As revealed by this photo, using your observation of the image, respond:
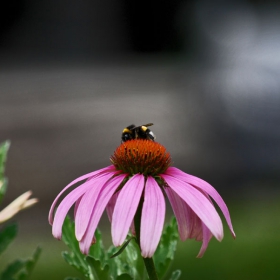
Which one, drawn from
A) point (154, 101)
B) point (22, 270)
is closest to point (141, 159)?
point (22, 270)

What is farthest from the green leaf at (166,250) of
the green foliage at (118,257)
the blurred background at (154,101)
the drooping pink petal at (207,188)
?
the blurred background at (154,101)

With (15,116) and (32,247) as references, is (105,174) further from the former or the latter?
(15,116)

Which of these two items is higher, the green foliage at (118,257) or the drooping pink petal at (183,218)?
the drooping pink petal at (183,218)

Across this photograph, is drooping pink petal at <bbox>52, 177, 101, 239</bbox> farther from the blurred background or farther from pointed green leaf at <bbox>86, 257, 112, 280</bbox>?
the blurred background

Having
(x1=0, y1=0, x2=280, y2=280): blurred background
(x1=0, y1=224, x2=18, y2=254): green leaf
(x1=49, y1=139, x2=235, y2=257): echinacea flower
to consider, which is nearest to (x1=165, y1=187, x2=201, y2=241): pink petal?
(x1=49, y1=139, x2=235, y2=257): echinacea flower

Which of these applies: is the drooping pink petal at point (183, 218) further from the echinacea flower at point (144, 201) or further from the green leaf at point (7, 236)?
the green leaf at point (7, 236)

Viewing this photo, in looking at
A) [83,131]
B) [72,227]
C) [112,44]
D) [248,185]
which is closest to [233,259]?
[248,185]
